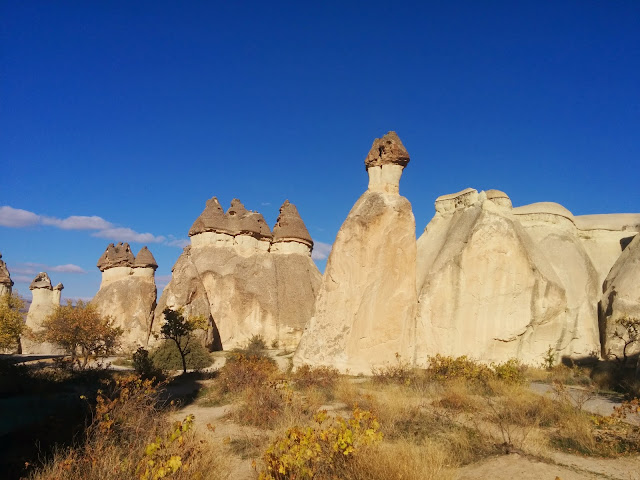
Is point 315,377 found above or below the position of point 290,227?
below

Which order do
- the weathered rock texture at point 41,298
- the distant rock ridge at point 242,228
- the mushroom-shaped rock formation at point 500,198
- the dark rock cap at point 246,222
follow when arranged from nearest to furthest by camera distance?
the mushroom-shaped rock formation at point 500,198 < the distant rock ridge at point 242,228 < the dark rock cap at point 246,222 < the weathered rock texture at point 41,298

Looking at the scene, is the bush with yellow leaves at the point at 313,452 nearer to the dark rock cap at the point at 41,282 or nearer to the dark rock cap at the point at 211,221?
the dark rock cap at the point at 211,221

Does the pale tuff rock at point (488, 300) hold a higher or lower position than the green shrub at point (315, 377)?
higher

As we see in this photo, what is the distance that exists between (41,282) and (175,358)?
14733 mm

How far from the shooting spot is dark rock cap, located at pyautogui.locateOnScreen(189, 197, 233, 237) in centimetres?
2308

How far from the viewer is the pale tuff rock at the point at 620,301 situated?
12.2 metres

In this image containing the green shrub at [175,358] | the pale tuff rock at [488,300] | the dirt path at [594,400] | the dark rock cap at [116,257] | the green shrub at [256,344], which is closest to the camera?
the dirt path at [594,400]

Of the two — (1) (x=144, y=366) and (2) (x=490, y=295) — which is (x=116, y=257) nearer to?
(1) (x=144, y=366)

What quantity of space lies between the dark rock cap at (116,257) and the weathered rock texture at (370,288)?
15385 millimetres

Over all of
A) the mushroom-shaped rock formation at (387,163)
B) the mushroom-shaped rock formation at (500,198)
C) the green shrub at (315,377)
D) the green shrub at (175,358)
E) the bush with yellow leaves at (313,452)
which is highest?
the mushroom-shaped rock formation at (387,163)

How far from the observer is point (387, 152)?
11508 mm

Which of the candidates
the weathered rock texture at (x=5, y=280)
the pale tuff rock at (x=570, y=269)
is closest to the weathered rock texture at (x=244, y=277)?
the weathered rock texture at (x=5, y=280)

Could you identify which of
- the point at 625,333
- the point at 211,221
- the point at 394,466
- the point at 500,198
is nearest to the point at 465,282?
the point at 500,198

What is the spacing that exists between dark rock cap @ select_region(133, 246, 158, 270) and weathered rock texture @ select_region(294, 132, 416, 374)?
14.4 m
